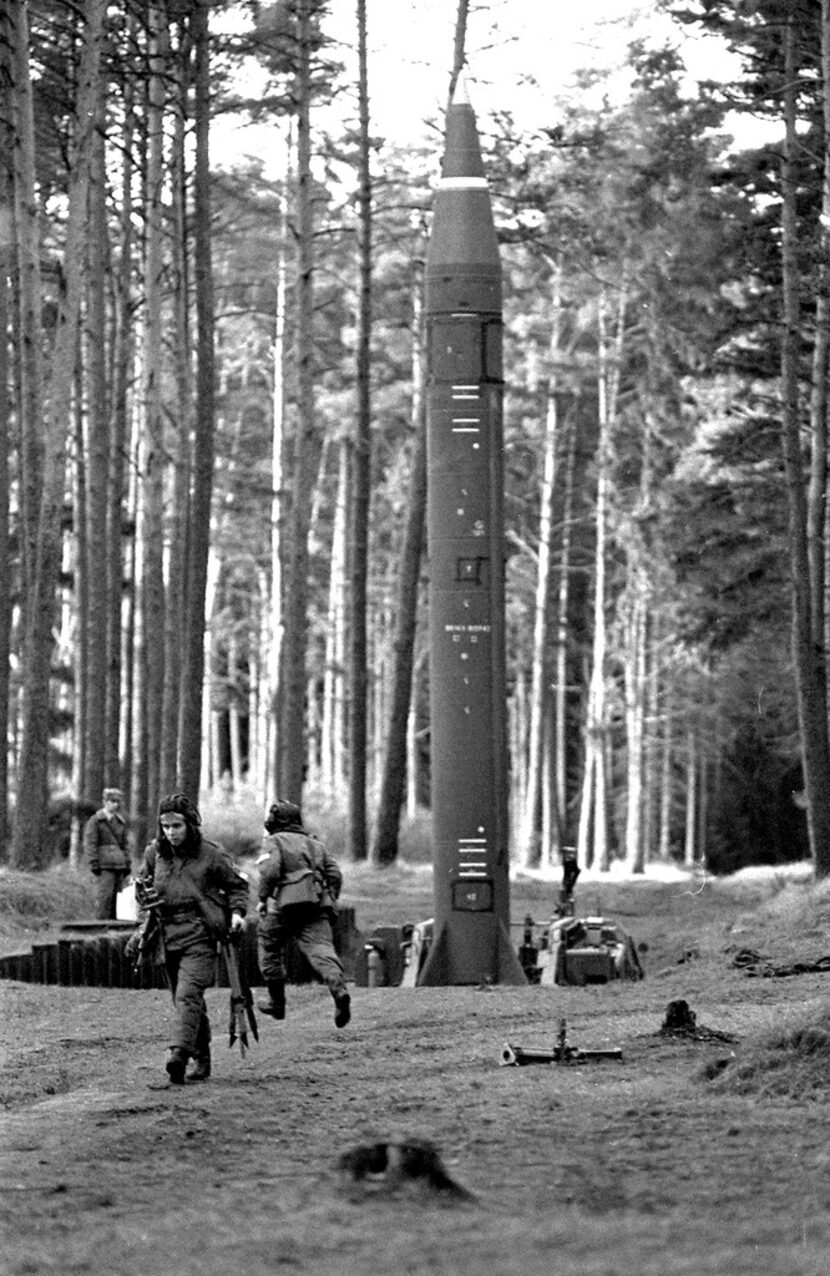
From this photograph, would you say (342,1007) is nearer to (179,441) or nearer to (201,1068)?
(201,1068)

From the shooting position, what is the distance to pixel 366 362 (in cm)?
4381

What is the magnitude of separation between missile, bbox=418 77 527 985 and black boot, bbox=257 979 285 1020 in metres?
6.14

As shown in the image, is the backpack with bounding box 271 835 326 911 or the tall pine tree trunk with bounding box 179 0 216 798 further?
the tall pine tree trunk with bounding box 179 0 216 798

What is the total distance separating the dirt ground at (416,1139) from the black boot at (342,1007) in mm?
157

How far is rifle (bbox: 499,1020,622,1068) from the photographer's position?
52.5ft

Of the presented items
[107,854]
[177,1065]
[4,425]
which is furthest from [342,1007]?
[4,425]

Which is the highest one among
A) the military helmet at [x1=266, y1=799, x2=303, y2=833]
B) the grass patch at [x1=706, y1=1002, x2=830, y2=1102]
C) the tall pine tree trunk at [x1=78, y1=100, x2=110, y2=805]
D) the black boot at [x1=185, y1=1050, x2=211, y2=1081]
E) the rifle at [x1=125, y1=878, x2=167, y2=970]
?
the tall pine tree trunk at [x1=78, y1=100, x2=110, y2=805]

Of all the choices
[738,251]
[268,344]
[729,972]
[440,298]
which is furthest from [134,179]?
[729,972]

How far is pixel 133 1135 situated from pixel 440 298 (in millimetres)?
12919

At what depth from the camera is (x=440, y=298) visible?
977 inches

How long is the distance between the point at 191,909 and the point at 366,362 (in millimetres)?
28607

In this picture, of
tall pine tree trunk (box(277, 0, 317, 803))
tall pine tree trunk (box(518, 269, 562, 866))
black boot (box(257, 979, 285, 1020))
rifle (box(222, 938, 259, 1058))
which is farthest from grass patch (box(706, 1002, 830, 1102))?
tall pine tree trunk (box(518, 269, 562, 866))

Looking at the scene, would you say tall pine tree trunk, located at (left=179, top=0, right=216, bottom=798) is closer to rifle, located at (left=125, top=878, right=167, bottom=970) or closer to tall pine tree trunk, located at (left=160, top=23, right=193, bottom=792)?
tall pine tree trunk, located at (left=160, top=23, right=193, bottom=792)

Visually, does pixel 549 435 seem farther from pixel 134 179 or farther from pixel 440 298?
pixel 440 298
